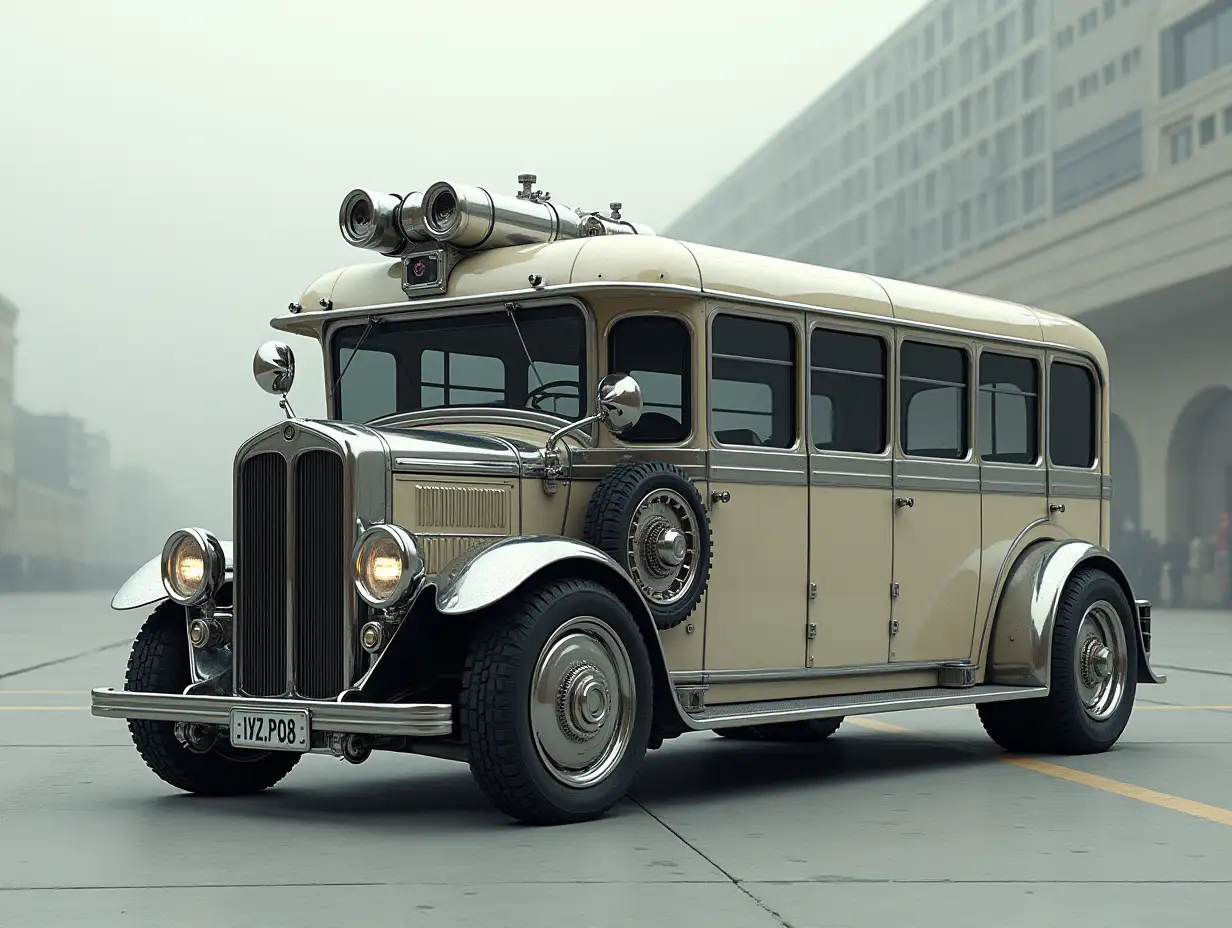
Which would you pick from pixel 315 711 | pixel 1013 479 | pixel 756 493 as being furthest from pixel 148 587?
pixel 1013 479

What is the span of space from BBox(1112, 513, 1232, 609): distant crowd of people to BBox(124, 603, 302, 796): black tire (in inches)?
1266

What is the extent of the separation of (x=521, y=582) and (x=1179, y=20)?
38890 millimetres

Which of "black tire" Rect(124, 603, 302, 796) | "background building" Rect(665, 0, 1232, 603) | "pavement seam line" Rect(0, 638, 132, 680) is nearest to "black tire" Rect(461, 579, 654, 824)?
"black tire" Rect(124, 603, 302, 796)

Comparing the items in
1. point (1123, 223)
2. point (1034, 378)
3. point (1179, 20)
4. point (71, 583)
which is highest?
point (1179, 20)

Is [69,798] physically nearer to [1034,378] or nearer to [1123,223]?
[1034,378]

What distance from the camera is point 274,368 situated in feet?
30.1

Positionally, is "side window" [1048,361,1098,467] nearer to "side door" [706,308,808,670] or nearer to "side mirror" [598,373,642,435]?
"side door" [706,308,808,670]

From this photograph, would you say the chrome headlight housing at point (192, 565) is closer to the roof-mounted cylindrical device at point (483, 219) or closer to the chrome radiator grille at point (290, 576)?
the chrome radiator grille at point (290, 576)

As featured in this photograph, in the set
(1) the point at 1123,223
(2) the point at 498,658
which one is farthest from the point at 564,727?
(1) the point at 1123,223

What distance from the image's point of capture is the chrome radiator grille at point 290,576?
767 centimetres

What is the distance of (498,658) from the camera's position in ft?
24.2

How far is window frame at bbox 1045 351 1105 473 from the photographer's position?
11.3 metres

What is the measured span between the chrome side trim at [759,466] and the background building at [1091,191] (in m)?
25.6

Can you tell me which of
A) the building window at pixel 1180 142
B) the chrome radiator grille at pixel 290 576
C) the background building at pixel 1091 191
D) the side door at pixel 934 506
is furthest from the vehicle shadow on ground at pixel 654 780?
the building window at pixel 1180 142
